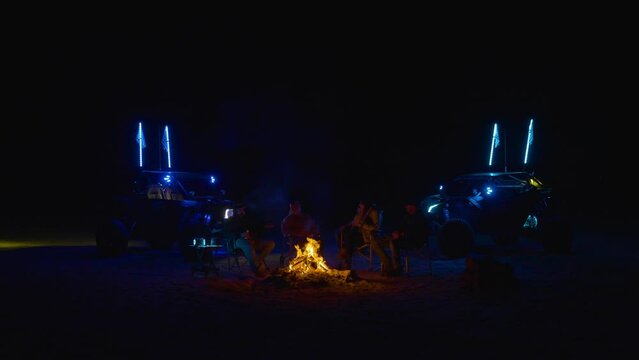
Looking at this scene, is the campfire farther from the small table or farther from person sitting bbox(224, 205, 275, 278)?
the small table

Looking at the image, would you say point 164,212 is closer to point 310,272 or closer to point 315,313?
point 310,272

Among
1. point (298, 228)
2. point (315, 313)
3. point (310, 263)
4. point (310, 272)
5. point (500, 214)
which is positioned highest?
point (500, 214)

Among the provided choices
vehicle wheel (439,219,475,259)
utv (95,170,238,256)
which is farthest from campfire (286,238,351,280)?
vehicle wheel (439,219,475,259)

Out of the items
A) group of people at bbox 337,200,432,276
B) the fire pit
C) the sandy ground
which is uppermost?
group of people at bbox 337,200,432,276

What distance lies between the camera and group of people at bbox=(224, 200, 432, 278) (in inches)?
377

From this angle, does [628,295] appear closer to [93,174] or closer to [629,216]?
[629,216]

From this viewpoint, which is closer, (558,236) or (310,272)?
(310,272)

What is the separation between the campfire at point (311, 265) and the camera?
881cm

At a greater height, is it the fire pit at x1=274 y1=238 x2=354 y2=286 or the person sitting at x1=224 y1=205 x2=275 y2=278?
the person sitting at x1=224 y1=205 x2=275 y2=278

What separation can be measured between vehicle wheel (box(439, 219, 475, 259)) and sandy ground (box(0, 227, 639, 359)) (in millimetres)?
728

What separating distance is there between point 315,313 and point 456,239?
18.5 feet

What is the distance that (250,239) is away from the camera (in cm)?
985

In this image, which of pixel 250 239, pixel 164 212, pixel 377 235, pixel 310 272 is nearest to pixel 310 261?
pixel 310 272

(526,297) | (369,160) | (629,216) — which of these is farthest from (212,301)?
(369,160)
